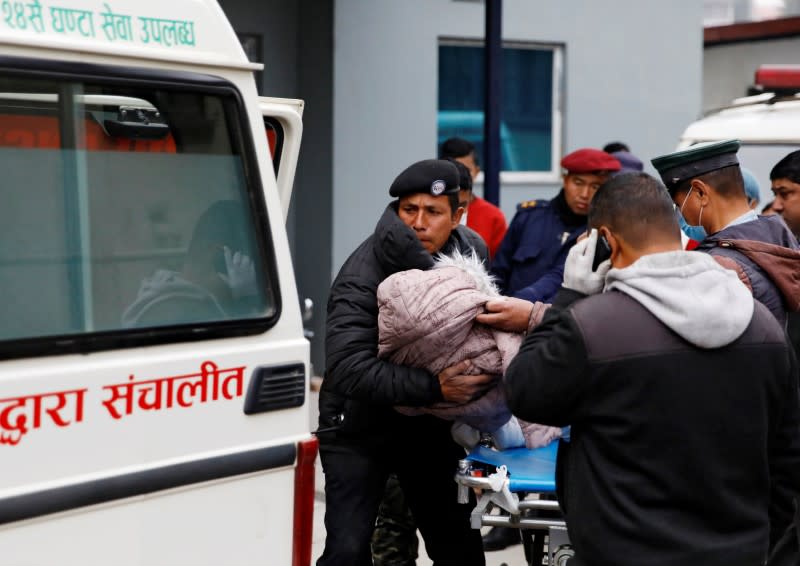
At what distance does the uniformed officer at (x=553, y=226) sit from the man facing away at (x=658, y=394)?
278 cm

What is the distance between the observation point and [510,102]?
9.70 m

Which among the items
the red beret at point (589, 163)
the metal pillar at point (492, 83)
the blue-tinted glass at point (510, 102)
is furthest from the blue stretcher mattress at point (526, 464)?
the blue-tinted glass at point (510, 102)

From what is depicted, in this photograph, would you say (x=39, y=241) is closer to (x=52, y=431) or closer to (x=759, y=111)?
(x=52, y=431)

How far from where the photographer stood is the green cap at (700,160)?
3387mm

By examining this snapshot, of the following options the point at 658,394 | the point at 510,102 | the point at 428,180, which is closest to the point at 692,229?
the point at 428,180

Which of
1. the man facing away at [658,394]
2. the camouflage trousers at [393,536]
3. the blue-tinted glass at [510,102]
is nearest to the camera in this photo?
the man facing away at [658,394]

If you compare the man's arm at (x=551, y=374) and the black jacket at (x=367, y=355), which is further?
the black jacket at (x=367, y=355)

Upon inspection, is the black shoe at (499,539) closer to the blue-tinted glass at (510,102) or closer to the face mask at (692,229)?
the face mask at (692,229)

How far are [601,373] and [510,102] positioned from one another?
739 cm

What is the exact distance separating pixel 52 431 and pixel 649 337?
1.31 meters

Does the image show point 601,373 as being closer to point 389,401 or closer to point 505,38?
point 389,401

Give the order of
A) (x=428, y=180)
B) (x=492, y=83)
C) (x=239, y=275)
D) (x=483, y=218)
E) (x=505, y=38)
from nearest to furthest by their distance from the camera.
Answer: (x=239, y=275)
(x=428, y=180)
(x=483, y=218)
(x=492, y=83)
(x=505, y=38)

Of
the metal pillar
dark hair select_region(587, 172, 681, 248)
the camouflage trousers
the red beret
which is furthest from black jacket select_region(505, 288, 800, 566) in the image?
the metal pillar

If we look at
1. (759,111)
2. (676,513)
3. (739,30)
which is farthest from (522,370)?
(739,30)
